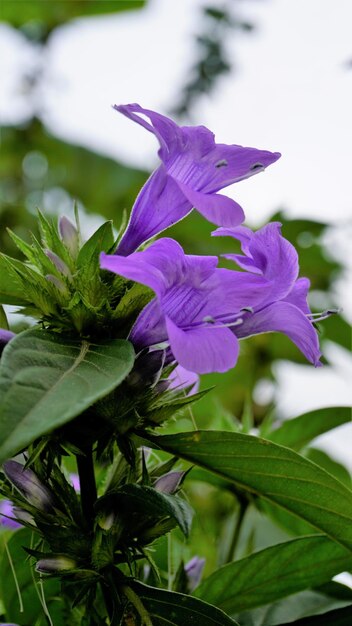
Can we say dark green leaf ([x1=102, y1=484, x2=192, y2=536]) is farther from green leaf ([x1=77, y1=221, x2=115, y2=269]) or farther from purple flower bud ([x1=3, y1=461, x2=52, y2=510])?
green leaf ([x1=77, y1=221, x2=115, y2=269])

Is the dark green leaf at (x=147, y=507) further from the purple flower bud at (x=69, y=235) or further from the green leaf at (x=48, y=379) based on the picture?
the purple flower bud at (x=69, y=235)

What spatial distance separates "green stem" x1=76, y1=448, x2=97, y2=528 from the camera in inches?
21.2

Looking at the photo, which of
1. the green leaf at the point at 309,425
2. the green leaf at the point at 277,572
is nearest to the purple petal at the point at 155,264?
the green leaf at the point at 277,572

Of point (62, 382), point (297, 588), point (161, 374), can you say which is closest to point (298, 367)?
point (297, 588)

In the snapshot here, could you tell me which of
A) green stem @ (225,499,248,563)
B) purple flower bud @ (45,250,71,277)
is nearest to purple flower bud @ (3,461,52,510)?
purple flower bud @ (45,250,71,277)

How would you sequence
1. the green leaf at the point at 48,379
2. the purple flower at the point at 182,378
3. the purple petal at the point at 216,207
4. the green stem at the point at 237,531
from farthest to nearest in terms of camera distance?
the green stem at the point at 237,531 < the purple flower at the point at 182,378 < the purple petal at the point at 216,207 < the green leaf at the point at 48,379

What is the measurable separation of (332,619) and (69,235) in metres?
0.34

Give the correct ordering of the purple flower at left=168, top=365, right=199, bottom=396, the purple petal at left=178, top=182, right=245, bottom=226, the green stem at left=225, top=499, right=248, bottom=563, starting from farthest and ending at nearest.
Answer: the green stem at left=225, top=499, right=248, bottom=563
the purple flower at left=168, top=365, right=199, bottom=396
the purple petal at left=178, top=182, right=245, bottom=226

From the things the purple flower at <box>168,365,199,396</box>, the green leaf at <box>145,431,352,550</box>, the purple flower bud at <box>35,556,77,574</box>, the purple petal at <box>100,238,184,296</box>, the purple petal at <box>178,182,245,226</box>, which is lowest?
the purple flower bud at <box>35,556,77,574</box>

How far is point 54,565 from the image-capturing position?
53 centimetres

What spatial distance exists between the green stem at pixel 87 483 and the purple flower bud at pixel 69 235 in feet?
0.49

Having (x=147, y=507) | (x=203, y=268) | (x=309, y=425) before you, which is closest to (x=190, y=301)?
(x=203, y=268)

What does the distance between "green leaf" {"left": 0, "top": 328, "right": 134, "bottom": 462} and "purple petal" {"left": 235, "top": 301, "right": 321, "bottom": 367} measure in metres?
0.10

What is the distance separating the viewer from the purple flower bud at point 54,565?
1.74 feet
